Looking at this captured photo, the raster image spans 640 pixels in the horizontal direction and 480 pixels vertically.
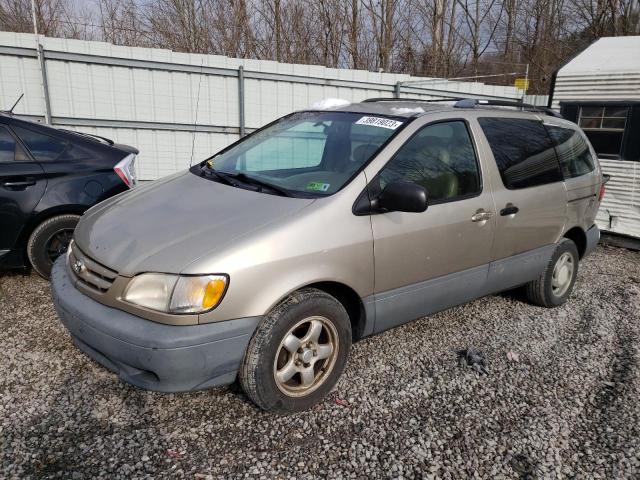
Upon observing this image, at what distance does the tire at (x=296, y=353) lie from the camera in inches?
102

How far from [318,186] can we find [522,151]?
190cm

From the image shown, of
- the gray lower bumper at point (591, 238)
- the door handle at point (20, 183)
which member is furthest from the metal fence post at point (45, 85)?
the gray lower bumper at point (591, 238)

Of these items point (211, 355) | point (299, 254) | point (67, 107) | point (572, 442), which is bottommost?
point (572, 442)

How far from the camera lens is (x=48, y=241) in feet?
14.8

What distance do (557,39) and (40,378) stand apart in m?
24.4

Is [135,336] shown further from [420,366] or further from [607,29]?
[607,29]

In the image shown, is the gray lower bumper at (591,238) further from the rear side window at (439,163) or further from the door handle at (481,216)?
the rear side window at (439,163)

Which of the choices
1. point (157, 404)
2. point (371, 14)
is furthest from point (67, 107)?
point (371, 14)

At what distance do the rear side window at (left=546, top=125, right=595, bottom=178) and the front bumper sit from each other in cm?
325

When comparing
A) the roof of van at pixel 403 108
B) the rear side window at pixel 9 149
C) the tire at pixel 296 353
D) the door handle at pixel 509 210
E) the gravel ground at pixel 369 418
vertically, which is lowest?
the gravel ground at pixel 369 418

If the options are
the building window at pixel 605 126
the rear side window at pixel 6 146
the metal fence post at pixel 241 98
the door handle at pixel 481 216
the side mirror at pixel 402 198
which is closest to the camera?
the side mirror at pixel 402 198

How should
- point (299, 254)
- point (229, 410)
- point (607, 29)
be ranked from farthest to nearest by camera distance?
point (607, 29) < point (229, 410) < point (299, 254)

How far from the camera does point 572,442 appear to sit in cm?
272

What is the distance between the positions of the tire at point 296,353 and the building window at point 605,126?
6016 mm
